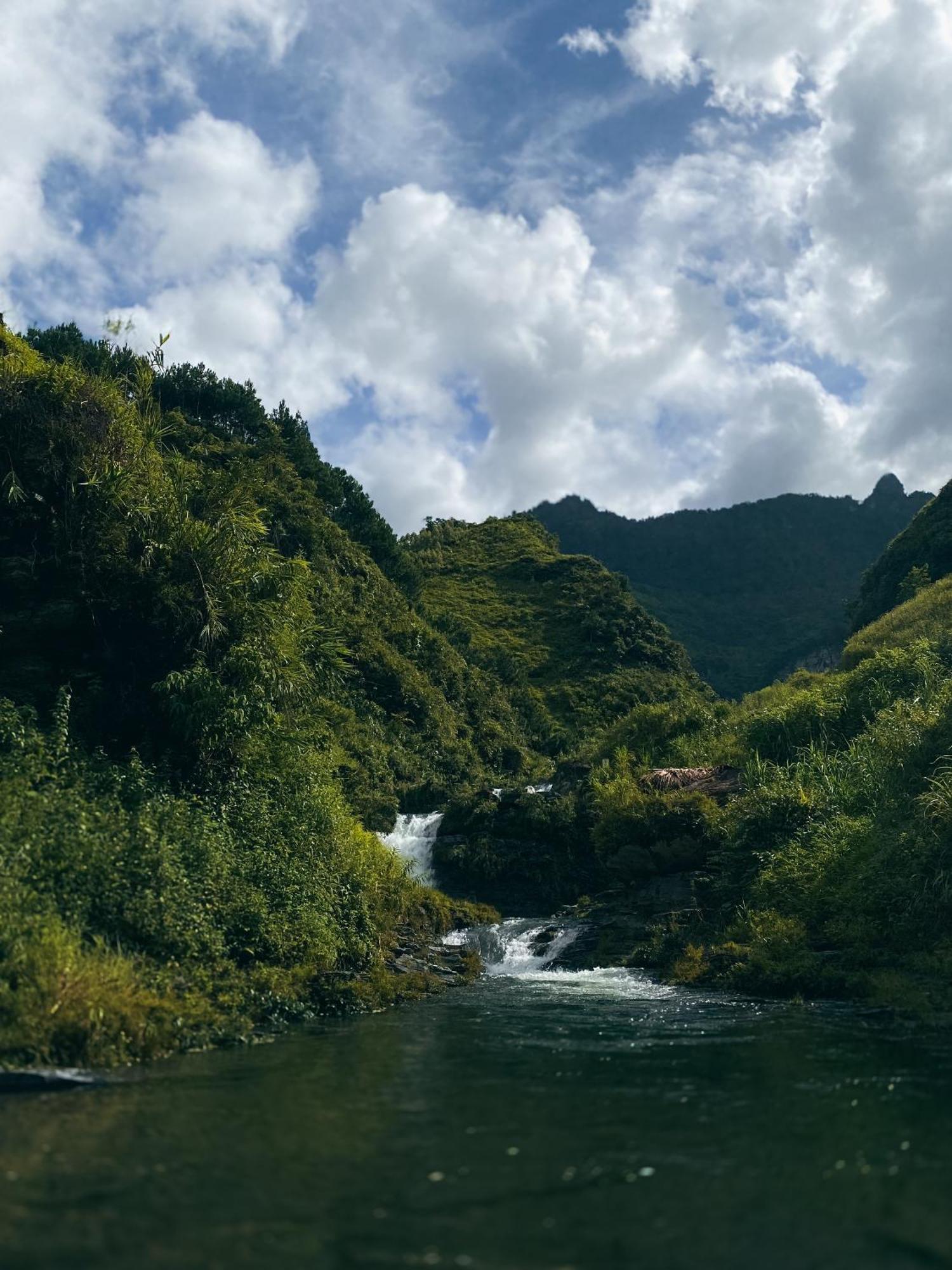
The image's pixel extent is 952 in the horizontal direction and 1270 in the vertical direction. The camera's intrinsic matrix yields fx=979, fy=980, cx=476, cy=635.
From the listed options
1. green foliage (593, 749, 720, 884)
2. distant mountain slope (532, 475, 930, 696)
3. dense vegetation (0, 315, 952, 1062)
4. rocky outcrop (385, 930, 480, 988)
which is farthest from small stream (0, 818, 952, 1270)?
distant mountain slope (532, 475, 930, 696)

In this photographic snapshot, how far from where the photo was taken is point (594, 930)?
103 ft

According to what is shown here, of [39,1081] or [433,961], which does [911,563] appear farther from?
[39,1081]

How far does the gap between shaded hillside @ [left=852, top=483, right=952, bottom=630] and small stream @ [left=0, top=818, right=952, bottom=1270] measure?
5685cm

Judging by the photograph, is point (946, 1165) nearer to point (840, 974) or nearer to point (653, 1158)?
point (653, 1158)

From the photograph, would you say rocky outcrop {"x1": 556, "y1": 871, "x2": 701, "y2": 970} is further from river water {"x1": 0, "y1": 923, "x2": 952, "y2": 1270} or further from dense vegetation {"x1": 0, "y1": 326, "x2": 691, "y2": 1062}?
river water {"x1": 0, "y1": 923, "x2": 952, "y2": 1270}

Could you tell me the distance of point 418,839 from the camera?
4569 cm

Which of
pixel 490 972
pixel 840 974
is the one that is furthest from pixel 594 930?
pixel 840 974

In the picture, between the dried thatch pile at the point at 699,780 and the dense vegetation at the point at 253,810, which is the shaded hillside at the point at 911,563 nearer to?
the dense vegetation at the point at 253,810

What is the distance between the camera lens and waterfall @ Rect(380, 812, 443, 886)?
4384cm

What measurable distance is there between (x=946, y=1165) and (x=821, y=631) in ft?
517

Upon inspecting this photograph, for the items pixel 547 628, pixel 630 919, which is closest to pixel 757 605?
pixel 547 628

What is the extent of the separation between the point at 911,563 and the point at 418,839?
46.7 metres

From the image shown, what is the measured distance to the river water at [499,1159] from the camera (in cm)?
764

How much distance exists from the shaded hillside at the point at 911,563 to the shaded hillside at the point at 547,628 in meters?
18.8
